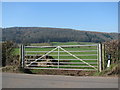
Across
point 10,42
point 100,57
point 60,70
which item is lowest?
point 60,70

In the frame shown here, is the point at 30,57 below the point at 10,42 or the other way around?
below

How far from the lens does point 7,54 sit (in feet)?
44.4

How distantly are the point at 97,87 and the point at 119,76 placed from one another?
2492 mm

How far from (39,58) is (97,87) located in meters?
6.97

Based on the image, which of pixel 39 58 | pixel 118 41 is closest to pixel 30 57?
pixel 39 58

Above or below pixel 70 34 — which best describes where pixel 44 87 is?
below

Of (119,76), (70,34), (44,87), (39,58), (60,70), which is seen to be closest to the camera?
(44,87)

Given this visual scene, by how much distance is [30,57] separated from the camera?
46.3ft

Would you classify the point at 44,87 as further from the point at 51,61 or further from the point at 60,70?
the point at 51,61

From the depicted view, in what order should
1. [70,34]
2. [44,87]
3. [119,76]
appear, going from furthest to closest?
1. [70,34]
2. [119,76]
3. [44,87]

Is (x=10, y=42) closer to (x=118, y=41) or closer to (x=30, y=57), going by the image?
(x=30, y=57)

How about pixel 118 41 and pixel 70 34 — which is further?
pixel 70 34

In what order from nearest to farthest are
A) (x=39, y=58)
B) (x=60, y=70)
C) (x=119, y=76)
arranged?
(x=119, y=76) < (x=60, y=70) < (x=39, y=58)

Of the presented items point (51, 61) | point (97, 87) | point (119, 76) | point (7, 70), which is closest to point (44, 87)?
point (97, 87)
